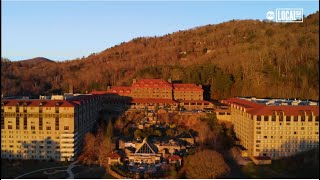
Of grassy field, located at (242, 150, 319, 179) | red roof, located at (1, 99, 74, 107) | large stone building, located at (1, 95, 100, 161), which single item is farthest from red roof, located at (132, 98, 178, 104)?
grassy field, located at (242, 150, 319, 179)

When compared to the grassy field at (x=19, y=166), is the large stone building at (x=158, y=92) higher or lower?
higher

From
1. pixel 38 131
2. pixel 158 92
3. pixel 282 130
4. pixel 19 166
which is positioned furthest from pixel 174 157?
pixel 158 92

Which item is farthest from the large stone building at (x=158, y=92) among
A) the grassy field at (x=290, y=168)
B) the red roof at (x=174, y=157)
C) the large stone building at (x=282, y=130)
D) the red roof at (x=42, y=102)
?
the grassy field at (x=290, y=168)

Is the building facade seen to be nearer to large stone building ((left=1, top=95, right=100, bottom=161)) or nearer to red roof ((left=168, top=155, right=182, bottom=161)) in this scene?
large stone building ((left=1, top=95, right=100, bottom=161))

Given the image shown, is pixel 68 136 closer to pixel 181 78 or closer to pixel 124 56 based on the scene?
pixel 181 78

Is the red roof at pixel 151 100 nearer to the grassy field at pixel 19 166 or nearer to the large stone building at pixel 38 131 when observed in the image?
the large stone building at pixel 38 131

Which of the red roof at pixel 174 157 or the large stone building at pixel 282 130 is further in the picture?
the large stone building at pixel 282 130
